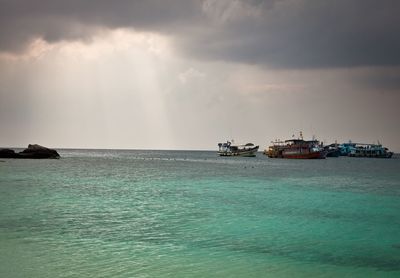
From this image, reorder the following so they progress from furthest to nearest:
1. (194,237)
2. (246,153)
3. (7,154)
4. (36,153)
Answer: (246,153) < (36,153) < (7,154) < (194,237)

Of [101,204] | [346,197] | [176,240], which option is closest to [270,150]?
[346,197]

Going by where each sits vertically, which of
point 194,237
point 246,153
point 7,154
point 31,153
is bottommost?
point 194,237

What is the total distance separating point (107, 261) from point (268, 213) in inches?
620

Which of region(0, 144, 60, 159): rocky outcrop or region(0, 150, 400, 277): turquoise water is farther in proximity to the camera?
region(0, 144, 60, 159): rocky outcrop

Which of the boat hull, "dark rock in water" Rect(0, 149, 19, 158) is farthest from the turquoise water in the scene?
the boat hull

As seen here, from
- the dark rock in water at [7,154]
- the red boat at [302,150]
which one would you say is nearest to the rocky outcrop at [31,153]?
the dark rock in water at [7,154]

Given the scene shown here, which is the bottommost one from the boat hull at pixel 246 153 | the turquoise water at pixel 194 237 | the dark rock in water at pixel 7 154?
the turquoise water at pixel 194 237

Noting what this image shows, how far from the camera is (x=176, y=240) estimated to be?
19688 mm

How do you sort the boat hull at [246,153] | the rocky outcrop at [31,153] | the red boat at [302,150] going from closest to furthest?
the rocky outcrop at [31,153] < the red boat at [302,150] < the boat hull at [246,153]

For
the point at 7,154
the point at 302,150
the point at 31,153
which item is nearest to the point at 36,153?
the point at 31,153

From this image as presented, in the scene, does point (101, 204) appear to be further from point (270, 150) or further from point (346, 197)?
point (270, 150)

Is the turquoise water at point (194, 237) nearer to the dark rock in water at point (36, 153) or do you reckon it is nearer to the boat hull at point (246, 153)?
the dark rock in water at point (36, 153)

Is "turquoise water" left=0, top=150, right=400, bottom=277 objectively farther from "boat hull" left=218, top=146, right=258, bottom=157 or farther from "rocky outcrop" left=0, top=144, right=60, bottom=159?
"boat hull" left=218, top=146, right=258, bottom=157

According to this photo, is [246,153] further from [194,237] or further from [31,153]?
[194,237]
